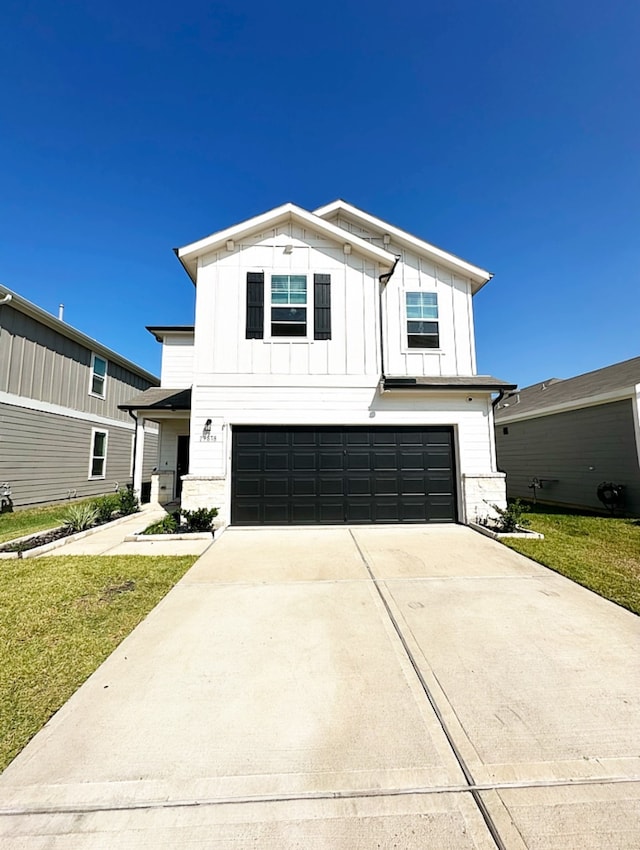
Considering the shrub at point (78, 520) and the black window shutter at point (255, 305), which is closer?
the shrub at point (78, 520)

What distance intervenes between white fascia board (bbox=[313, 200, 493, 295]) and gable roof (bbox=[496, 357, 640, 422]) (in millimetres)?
4770

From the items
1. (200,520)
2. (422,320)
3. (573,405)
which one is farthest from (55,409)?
(573,405)

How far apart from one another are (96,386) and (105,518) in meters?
7.85

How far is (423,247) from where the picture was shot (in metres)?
9.71

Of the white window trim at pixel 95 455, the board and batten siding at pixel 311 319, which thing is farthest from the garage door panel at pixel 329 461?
the white window trim at pixel 95 455

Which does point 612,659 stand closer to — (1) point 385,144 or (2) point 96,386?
(1) point 385,144

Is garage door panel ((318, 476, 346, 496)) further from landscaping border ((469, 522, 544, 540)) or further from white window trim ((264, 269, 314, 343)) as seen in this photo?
white window trim ((264, 269, 314, 343))

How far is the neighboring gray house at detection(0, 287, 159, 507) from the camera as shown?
10.9 meters

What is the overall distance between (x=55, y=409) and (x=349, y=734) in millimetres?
14204

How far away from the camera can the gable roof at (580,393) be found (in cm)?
1029

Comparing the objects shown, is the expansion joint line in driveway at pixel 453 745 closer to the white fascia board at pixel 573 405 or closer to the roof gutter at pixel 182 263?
the roof gutter at pixel 182 263

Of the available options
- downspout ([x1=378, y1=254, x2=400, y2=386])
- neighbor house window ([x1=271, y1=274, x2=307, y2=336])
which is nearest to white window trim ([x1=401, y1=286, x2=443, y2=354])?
downspout ([x1=378, y1=254, x2=400, y2=386])

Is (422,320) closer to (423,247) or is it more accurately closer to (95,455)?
(423,247)

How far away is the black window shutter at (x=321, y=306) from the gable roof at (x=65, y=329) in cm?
867
